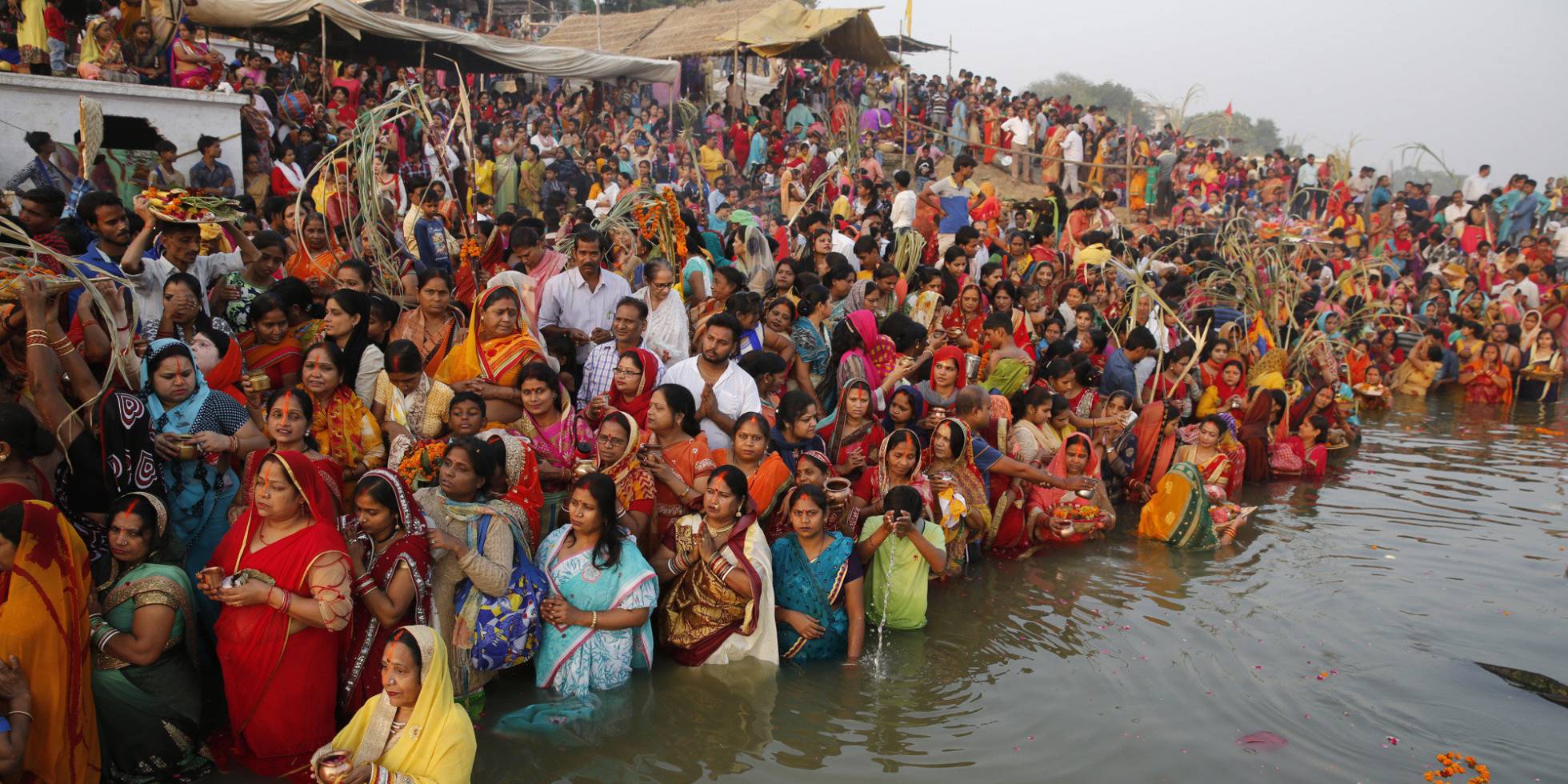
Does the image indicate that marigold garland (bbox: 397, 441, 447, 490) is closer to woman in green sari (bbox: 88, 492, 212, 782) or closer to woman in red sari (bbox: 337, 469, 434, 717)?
woman in red sari (bbox: 337, 469, 434, 717)

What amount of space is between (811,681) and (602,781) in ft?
4.22

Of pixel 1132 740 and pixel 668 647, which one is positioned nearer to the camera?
pixel 1132 740

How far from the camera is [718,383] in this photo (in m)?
6.04

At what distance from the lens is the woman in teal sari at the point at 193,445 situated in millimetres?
4469

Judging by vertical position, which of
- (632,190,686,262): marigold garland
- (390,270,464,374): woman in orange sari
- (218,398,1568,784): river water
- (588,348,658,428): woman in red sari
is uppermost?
(632,190,686,262): marigold garland

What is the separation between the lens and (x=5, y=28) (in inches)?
407

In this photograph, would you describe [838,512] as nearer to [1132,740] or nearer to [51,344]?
[1132,740]

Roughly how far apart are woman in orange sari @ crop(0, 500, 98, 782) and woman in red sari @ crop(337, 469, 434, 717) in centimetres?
91

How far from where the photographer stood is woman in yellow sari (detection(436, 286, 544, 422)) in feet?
18.2

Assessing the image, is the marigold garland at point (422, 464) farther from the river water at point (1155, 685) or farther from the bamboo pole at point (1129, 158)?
the bamboo pole at point (1129, 158)

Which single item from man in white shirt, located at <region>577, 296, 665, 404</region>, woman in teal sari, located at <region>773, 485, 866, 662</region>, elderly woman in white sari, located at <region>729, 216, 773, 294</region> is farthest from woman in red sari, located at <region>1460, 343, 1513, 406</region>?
man in white shirt, located at <region>577, 296, 665, 404</region>

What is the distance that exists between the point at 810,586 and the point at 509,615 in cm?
151

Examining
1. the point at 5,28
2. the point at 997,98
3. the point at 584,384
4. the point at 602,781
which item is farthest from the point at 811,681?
the point at 997,98

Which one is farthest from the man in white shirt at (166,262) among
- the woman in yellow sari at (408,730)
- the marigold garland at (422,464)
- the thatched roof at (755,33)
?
the thatched roof at (755,33)
